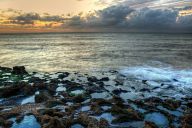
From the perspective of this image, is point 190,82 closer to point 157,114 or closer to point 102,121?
point 157,114

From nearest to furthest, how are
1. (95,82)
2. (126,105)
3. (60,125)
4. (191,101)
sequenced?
1. (60,125)
2. (126,105)
3. (191,101)
4. (95,82)

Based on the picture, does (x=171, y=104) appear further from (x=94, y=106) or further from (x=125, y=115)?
(x=94, y=106)

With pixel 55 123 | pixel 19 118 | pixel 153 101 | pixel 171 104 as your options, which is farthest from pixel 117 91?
pixel 19 118

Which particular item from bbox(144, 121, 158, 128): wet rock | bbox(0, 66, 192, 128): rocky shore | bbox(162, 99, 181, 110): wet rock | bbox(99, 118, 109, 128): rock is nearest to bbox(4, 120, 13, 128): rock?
bbox(0, 66, 192, 128): rocky shore

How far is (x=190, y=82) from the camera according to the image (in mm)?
33438

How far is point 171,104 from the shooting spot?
904 inches

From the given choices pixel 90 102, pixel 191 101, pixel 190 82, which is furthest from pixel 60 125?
pixel 190 82

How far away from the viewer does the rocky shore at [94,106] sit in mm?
18391

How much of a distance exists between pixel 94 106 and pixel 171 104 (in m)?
6.61

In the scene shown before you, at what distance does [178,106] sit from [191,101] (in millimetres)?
2655

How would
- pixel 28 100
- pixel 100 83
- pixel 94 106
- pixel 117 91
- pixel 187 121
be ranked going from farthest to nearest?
pixel 100 83
pixel 117 91
pixel 28 100
pixel 94 106
pixel 187 121

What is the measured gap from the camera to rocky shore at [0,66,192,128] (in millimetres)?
18391

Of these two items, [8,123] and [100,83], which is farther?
[100,83]

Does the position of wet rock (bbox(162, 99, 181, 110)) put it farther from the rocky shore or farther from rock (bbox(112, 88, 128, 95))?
rock (bbox(112, 88, 128, 95))
